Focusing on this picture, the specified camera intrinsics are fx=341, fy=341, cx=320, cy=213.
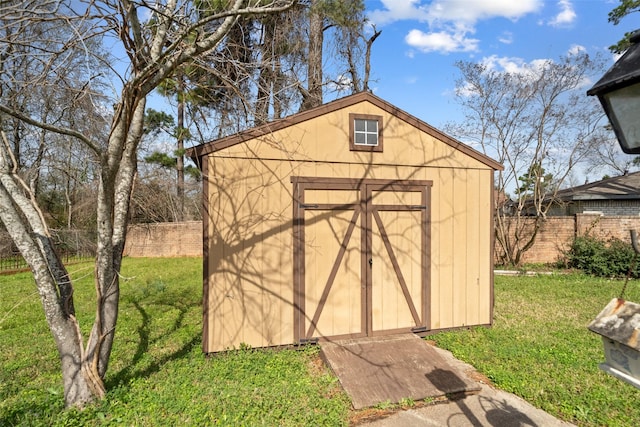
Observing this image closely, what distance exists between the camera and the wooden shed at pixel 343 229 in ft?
14.3

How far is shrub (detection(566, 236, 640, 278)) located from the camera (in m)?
9.19

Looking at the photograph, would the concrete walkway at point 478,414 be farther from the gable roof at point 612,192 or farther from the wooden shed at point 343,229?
the gable roof at point 612,192

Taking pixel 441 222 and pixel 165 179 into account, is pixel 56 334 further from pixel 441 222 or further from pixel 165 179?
pixel 165 179

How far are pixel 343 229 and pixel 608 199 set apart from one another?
1124 cm

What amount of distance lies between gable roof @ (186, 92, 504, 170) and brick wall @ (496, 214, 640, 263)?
7.33 m

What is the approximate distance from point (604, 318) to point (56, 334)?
3.92 metres

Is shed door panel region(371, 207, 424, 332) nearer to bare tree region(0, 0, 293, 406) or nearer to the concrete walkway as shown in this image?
the concrete walkway

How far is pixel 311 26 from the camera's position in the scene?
10.3m

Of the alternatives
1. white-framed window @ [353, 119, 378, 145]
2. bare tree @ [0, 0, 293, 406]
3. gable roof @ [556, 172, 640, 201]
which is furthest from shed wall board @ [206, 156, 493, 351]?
gable roof @ [556, 172, 640, 201]

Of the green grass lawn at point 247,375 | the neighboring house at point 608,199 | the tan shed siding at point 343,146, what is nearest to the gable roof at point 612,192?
the neighboring house at point 608,199

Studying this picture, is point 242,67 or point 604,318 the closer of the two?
point 604,318

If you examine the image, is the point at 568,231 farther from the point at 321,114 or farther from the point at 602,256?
the point at 321,114

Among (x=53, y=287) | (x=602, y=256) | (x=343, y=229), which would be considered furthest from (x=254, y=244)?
(x=602, y=256)

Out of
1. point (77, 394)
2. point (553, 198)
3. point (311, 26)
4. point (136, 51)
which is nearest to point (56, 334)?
point (77, 394)
